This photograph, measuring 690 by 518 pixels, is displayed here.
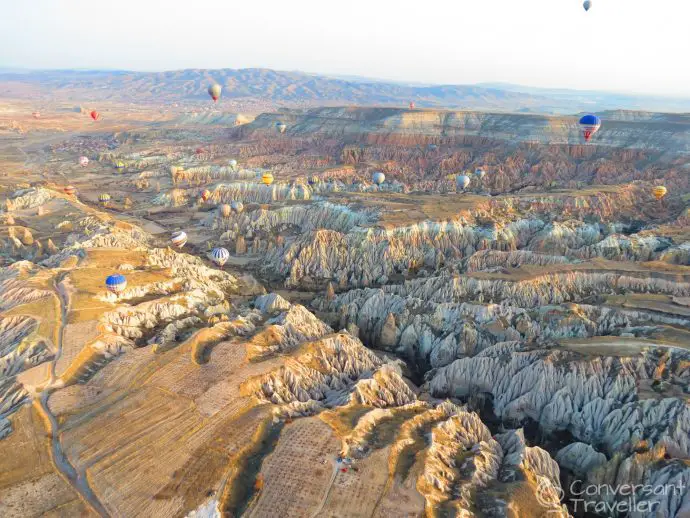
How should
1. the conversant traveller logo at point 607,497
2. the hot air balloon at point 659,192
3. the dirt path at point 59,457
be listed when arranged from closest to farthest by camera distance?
1. the dirt path at point 59,457
2. the conversant traveller logo at point 607,497
3. the hot air balloon at point 659,192

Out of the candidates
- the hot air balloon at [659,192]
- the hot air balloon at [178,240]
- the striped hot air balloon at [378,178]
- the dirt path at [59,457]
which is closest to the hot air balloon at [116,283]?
the dirt path at [59,457]

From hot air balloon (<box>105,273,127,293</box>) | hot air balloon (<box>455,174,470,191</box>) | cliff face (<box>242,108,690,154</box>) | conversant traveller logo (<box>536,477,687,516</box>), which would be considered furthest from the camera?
cliff face (<box>242,108,690,154</box>)

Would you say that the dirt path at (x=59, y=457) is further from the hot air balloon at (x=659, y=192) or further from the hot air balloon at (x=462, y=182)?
the hot air balloon at (x=659, y=192)

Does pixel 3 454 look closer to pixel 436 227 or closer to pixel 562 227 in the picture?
pixel 436 227

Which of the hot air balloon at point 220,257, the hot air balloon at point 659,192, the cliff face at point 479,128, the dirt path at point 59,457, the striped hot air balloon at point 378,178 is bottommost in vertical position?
the hot air balloon at point 220,257

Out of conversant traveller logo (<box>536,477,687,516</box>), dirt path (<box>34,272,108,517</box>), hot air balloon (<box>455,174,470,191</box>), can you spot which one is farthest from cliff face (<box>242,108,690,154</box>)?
dirt path (<box>34,272,108,517</box>)

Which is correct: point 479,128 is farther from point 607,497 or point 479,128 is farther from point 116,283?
point 607,497

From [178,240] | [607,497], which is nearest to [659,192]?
[607,497]

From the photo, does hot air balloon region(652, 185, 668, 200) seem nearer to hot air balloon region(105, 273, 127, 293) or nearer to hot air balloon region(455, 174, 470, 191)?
hot air balloon region(455, 174, 470, 191)

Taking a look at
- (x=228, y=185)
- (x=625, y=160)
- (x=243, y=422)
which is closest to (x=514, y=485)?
(x=243, y=422)
